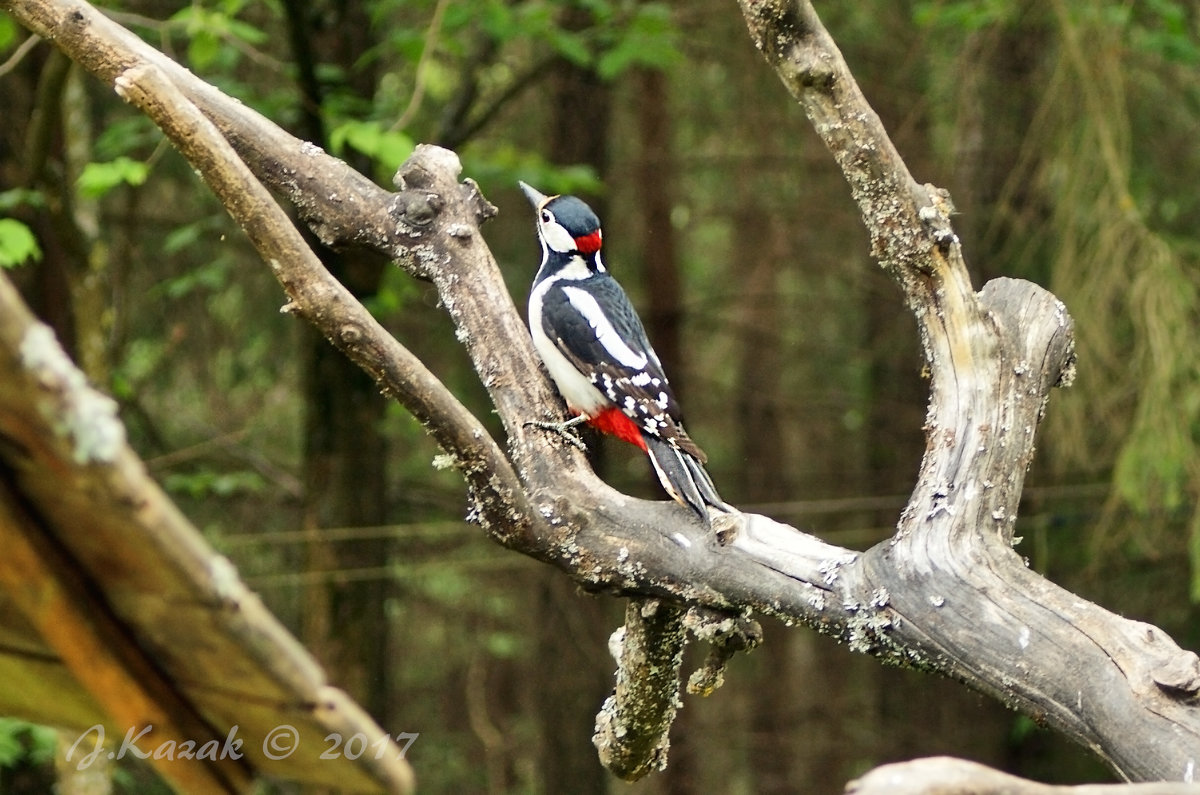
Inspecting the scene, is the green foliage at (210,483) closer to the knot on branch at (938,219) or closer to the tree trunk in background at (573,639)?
the tree trunk in background at (573,639)

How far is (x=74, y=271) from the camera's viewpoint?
4980 mm

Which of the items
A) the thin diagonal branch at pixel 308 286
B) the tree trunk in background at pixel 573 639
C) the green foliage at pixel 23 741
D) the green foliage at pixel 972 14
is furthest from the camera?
the tree trunk in background at pixel 573 639

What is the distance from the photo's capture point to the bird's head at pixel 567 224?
13.3ft

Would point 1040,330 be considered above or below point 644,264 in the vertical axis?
below

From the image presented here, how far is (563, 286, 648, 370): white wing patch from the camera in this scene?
11.7ft

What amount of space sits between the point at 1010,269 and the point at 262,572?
4.84 m

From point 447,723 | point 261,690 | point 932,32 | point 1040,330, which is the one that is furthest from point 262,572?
point 261,690

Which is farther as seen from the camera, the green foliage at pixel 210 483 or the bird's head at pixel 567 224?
the green foliage at pixel 210 483

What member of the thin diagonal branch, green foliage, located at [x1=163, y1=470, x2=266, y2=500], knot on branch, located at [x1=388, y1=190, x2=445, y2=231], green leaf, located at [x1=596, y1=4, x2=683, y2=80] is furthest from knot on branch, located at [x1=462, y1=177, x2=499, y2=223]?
green foliage, located at [x1=163, y1=470, x2=266, y2=500]

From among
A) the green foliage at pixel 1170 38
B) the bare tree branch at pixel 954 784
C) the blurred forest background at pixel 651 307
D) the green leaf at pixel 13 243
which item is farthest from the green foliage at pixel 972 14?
the bare tree branch at pixel 954 784

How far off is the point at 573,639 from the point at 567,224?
418 centimetres

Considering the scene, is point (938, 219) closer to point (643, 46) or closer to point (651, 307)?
point (643, 46)

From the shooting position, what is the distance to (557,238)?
13.6 feet

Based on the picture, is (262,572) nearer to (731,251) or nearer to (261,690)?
(731,251)
